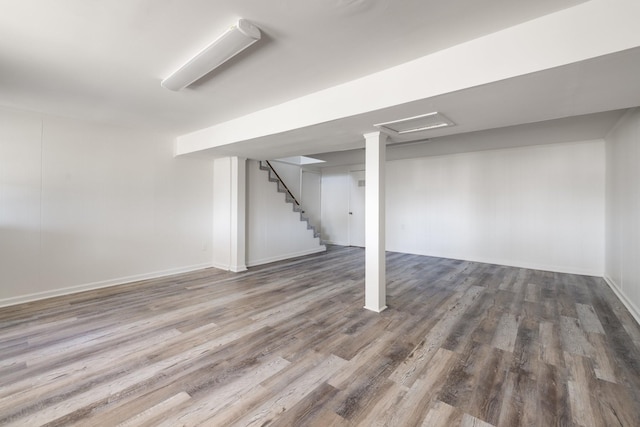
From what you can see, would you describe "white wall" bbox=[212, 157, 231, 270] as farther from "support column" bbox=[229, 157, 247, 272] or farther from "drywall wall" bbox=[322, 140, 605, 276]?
"drywall wall" bbox=[322, 140, 605, 276]

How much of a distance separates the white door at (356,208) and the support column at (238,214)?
395cm

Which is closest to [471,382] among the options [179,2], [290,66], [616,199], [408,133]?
[408,133]

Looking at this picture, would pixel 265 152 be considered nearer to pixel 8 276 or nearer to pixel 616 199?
pixel 8 276

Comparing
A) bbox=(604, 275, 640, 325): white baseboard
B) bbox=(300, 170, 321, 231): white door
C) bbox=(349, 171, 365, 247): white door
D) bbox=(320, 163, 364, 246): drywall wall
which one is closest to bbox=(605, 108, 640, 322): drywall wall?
bbox=(604, 275, 640, 325): white baseboard

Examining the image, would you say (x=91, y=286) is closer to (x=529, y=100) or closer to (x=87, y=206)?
(x=87, y=206)

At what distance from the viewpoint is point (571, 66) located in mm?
1751

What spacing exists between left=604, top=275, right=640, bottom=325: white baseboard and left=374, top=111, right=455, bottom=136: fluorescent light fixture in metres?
3.13

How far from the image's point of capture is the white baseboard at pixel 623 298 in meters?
3.18

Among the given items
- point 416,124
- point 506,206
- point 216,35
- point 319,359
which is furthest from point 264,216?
point 506,206

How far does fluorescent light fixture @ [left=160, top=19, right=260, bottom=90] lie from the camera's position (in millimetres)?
1892

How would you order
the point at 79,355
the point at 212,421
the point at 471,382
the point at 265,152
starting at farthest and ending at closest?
the point at 265,152 → the point at 79,355 → the point at 471,382 → the point at 212,421

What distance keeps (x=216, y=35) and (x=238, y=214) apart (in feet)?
12.7

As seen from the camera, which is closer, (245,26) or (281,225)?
(245,26)

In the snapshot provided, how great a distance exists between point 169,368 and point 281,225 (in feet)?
15.2
